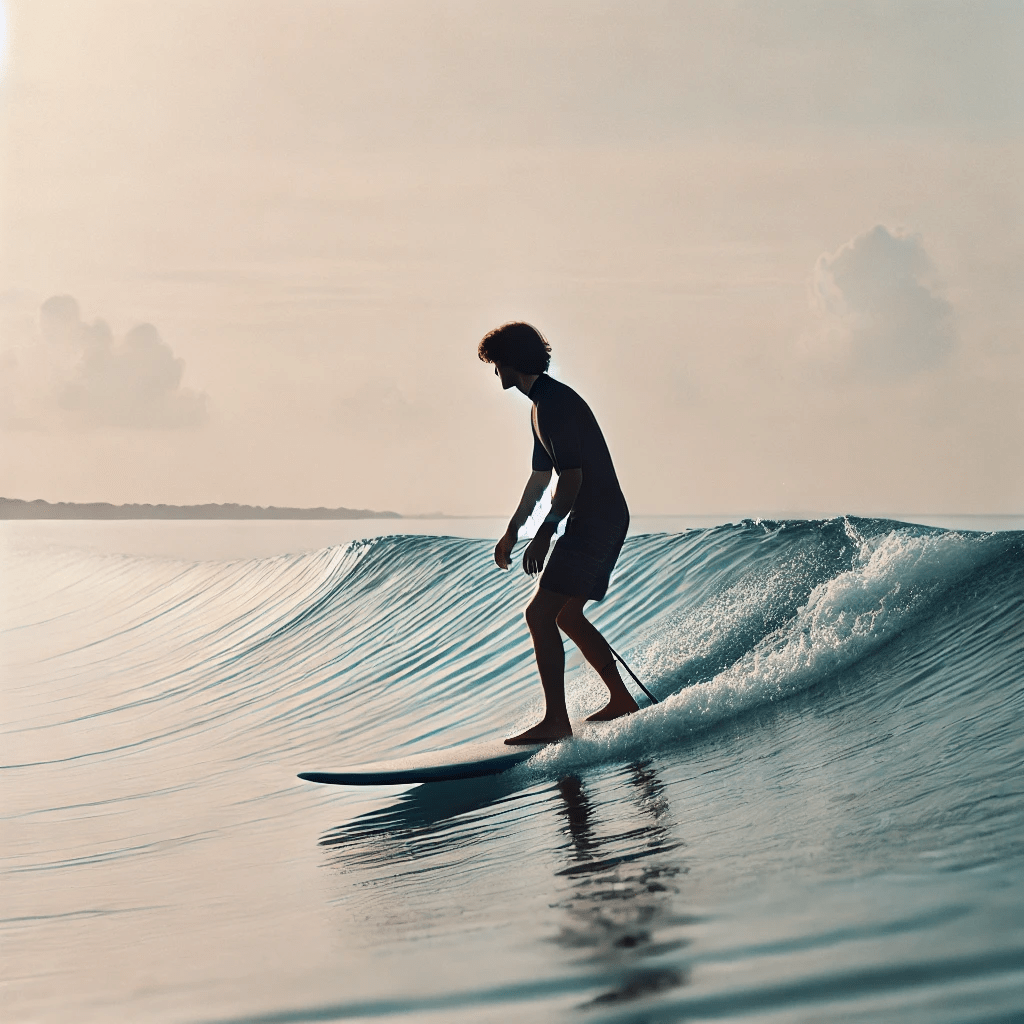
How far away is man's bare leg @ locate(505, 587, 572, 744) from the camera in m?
4.20

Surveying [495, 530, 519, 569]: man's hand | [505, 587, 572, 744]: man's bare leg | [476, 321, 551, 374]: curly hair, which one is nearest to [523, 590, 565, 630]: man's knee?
[505, 587, 572, 744]: man's bare leg

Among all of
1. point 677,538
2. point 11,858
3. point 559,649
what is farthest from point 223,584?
point 559,649

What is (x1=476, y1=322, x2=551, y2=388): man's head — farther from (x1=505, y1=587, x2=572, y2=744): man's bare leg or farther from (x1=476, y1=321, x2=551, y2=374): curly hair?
(x1=505, y1=587, x2=572, y2=744): man's bare leg

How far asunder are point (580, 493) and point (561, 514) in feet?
0.41

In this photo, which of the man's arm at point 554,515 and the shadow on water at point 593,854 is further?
the man's arm at point 554,515

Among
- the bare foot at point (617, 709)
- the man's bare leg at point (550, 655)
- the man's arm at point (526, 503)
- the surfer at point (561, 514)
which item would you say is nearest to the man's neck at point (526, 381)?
the surfer at point (561, 514)

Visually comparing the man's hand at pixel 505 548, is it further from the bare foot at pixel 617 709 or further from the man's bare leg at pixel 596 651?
the bare foot at pixel 617 709

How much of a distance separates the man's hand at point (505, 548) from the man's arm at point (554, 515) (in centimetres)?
16

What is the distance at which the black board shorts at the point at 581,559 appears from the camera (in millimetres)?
4199

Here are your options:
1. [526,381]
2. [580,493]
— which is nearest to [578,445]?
[580,493]

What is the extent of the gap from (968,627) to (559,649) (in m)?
1.96

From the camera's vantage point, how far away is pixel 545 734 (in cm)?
425

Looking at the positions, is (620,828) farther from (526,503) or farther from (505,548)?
(526,503)

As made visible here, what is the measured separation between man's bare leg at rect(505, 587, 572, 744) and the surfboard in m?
0.08
